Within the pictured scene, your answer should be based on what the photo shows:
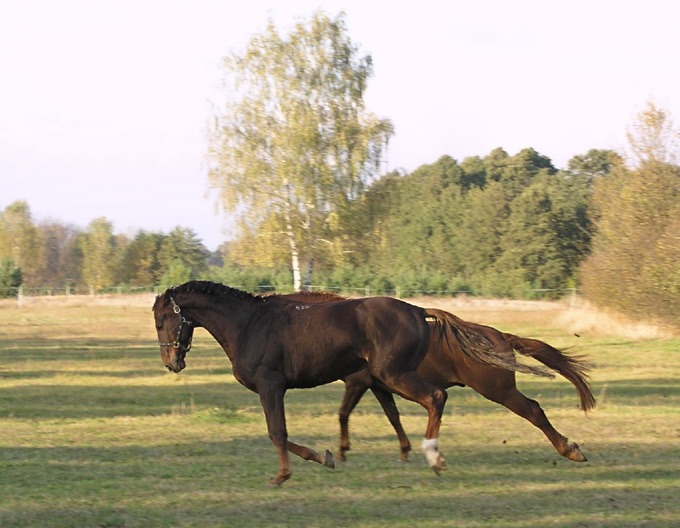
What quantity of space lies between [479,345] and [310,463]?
1999 mm

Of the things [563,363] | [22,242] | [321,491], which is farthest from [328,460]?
[22,242]

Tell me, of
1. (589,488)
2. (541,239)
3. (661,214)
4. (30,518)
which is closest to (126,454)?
(30,518)

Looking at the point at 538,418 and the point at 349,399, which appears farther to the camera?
the point at 349,399

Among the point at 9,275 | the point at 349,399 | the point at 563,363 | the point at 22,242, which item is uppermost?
the point at 22,242

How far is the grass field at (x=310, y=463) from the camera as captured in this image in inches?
255

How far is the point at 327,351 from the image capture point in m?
7.73

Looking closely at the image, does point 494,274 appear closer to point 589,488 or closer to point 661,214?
point 661,214

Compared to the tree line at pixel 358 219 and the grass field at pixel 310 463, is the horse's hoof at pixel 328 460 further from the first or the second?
the tree line at pixel 358 219

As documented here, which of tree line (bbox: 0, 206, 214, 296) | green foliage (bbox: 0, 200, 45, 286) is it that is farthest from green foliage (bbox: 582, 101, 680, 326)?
green foliage (bbox: 0, 200, 45, 286)

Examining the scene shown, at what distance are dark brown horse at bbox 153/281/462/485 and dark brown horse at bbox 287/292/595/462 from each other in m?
0.70

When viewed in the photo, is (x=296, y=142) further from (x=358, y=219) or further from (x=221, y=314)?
(x=221, y=314)

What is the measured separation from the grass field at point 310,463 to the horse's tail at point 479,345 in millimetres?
685

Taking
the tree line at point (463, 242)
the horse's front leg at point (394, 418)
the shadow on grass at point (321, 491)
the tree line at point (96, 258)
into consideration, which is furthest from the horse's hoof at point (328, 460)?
the tree line at point (96, 258)

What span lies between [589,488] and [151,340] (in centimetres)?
2215
